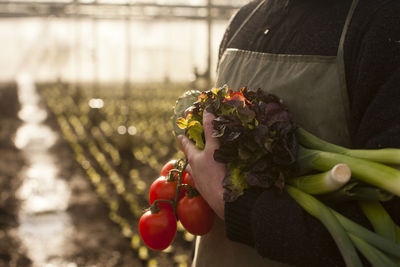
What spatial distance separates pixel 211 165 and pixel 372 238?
1.20 feet

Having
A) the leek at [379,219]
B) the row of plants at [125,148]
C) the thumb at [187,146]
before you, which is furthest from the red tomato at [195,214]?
the row of plants at [125,148]

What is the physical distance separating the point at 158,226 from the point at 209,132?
32 centimetres

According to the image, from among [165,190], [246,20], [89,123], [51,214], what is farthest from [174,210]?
[89,123]

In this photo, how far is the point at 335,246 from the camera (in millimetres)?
923

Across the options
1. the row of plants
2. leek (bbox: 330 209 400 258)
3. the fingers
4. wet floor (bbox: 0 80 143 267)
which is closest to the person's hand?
the fingers

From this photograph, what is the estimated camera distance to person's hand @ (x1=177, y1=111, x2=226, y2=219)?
3.26ft

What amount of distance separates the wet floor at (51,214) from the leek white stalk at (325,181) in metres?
2.74

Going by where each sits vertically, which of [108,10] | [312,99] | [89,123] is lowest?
[89,123]

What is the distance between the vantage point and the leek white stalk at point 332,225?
2.81 feet

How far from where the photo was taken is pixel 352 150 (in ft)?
3.08

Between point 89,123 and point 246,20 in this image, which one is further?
point 89,123

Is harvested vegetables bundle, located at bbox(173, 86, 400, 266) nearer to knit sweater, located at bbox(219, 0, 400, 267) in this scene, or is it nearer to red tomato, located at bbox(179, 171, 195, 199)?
knit sweater, located at bbox(219, 0, 400, 267)

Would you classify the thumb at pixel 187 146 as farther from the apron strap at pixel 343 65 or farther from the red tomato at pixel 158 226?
the apron strap at pixel 343 65

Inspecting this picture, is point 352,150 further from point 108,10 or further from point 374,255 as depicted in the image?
point 108,10
